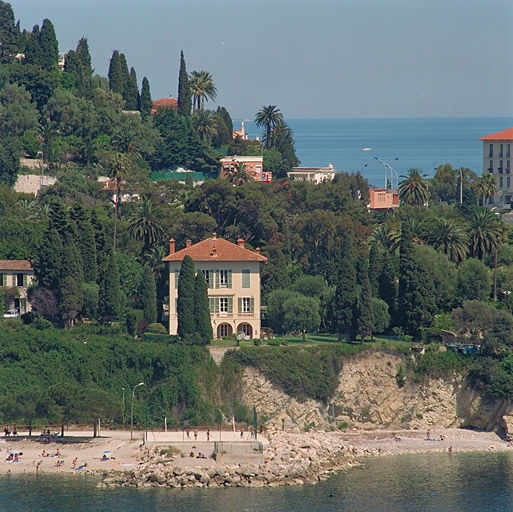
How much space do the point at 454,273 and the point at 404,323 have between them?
524cm

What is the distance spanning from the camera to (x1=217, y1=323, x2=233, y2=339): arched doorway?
290 ft

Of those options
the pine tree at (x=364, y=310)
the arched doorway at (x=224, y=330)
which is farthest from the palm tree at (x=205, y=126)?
the pine tree at (x=364, y=310)

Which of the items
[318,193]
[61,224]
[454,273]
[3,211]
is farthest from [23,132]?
[454,273]

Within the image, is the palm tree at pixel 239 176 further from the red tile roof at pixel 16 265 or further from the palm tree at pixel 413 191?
the red tile roof at pixel 16 265

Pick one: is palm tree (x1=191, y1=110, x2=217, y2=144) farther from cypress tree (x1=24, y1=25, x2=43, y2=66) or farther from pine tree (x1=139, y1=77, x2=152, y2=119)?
cypress tree (x1=24, y1=25, x2=43, y2=66)

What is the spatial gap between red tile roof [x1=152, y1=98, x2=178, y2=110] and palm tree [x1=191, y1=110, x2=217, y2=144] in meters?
7.50

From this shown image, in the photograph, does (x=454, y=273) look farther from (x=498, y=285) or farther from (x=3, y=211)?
(x=3, y=211)

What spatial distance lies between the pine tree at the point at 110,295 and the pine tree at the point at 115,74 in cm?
4561

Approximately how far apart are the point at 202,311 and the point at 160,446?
1091cm

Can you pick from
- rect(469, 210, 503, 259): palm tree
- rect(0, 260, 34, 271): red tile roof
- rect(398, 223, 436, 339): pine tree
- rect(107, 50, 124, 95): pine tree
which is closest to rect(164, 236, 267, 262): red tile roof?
rect(398, 223, 436, 339): pine tree

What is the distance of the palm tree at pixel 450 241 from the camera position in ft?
311

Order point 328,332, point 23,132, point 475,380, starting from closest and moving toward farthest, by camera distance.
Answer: point 475,380 → point 328,332 → point 23,132

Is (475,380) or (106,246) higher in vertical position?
(106,246)

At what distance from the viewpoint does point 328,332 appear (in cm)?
9100
